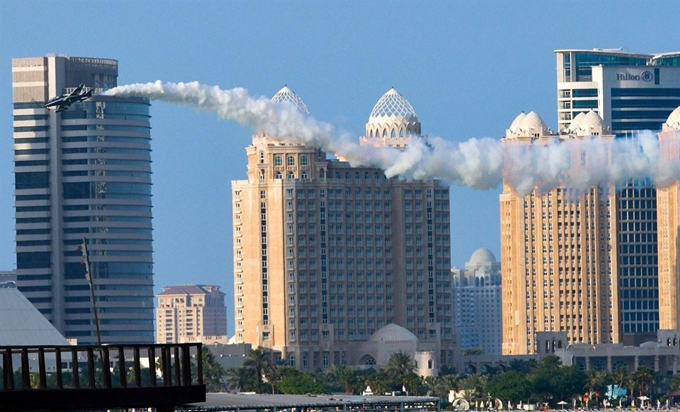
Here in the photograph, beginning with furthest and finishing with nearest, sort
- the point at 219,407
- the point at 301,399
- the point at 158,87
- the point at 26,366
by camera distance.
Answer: the point at 158,87
the point at 301,399
the point at 219,407
the point at 26,366

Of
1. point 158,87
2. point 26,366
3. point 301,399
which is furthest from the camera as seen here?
point 158,87

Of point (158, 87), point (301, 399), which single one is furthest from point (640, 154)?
point (301, 399)

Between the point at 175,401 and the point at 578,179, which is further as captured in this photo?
the point at 578,179

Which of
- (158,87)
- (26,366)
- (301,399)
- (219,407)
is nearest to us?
(26,366)

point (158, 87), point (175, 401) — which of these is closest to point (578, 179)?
point (158, 87)

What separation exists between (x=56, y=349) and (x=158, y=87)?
355 feet

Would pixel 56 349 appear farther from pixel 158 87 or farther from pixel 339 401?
pixel 158 87

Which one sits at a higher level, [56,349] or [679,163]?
[679,163]

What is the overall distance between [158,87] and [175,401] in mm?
106850

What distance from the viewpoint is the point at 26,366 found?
279 feet

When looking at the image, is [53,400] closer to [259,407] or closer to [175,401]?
[175,401]

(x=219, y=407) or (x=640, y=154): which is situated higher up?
(x=640, y=154)

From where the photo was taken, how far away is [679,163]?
19900 centimetres

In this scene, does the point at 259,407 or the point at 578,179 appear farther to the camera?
the point at 578,179
